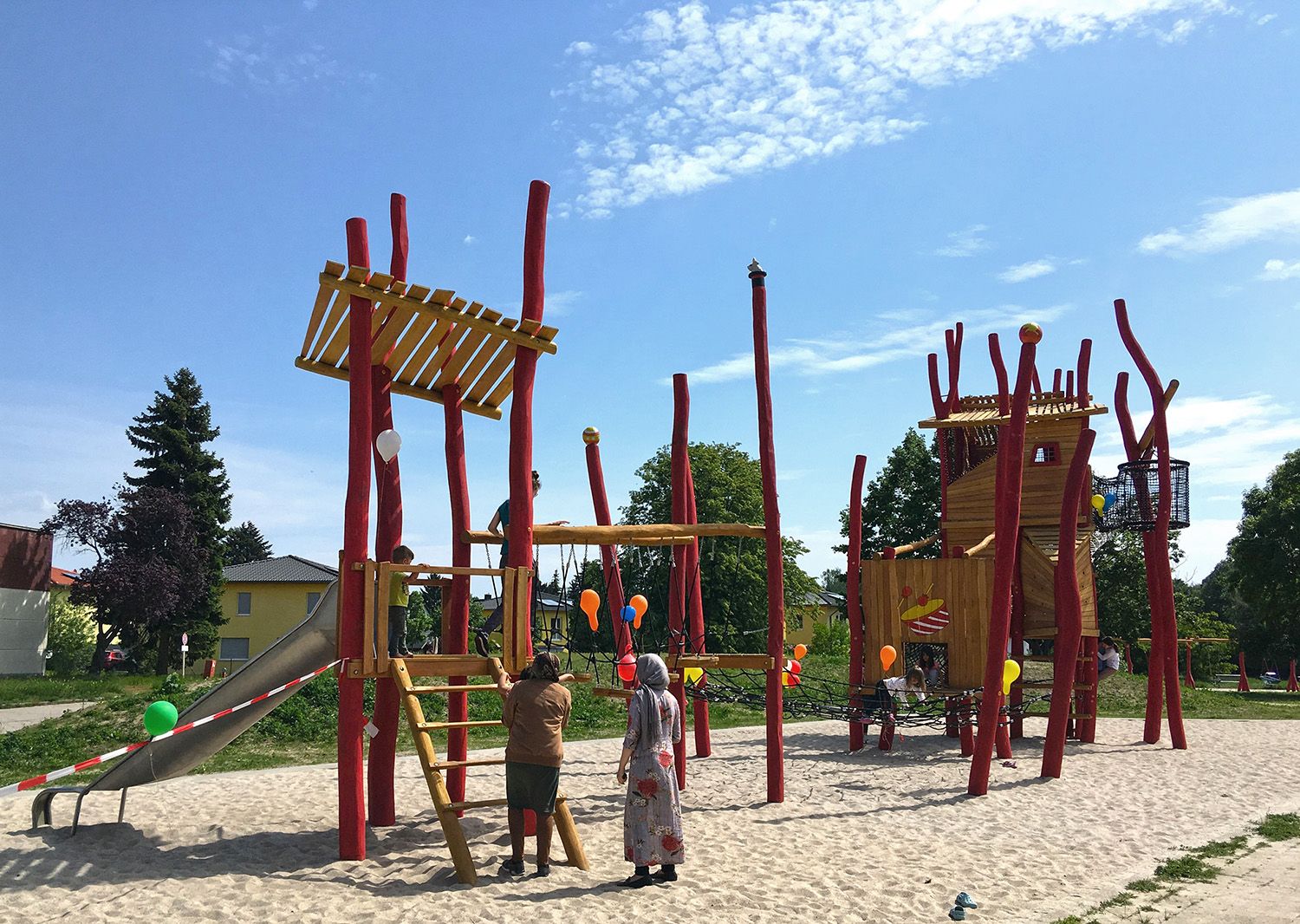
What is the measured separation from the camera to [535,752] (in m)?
7.52

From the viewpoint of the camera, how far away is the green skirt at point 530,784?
24.7 ft

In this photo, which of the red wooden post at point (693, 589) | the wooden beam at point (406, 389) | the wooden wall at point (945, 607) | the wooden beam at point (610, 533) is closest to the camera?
the wooden beam at point (406, 389)

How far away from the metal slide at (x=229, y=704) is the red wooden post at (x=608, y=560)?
4019 mm

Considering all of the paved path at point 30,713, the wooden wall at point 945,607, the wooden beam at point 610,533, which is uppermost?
the wooden beam at point 610,533

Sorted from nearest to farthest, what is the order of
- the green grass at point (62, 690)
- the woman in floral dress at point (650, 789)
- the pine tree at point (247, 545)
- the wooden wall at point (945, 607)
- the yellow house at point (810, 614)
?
the woman in floral dress at point (650, 789), the wooden wall at point (945, 607), the green grass at point (62, 690), the yellow house at point (810, 614), the pine tree at point (247, 545)

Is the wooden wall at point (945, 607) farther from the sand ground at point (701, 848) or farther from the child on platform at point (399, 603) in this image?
the child on platform at point (399, 603)

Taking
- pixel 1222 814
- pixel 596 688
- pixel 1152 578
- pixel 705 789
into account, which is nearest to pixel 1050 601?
pixel 1152 578

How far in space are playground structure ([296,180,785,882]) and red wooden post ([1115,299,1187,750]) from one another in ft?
30.5

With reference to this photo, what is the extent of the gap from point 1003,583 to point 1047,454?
7.29 m

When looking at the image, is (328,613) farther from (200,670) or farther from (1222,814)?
(200,670)

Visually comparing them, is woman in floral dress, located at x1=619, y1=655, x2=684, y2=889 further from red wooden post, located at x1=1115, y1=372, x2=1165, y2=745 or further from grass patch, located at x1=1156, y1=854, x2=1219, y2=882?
red wooden post, located at x1=1115, y1=372, x2=1165, y2=745

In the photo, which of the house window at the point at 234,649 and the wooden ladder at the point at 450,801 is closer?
the wooden ladder at the point at 450,801

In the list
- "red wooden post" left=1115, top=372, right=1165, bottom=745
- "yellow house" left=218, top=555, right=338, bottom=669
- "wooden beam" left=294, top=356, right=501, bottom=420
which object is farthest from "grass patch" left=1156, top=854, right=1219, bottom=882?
"yellow house" left=218, top=555, right=338, bottom=669

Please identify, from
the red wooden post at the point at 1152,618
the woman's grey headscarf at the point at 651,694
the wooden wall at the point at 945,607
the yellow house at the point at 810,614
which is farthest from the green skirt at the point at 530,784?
the yellow house at the point at 810,614
